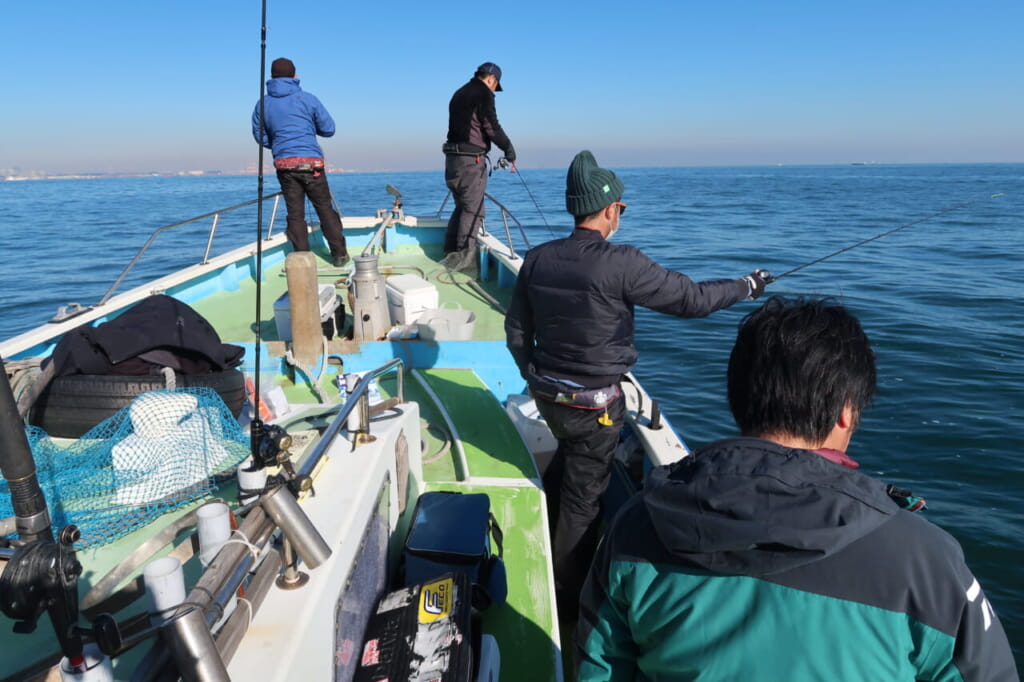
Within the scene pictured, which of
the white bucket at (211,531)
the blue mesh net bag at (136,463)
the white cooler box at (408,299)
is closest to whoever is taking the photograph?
the white bucket at (211,531)

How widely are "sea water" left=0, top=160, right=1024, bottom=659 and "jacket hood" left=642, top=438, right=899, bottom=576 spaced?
10.2 ft

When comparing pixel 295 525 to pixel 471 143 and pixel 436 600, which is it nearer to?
pixel 436 600

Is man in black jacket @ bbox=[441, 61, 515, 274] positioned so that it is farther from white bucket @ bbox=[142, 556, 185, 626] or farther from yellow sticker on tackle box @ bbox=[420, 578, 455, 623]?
white bucket @ bbox=[142, 556, 185, 626]

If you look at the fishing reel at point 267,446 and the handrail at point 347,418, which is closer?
the fishing reel at point 267,446

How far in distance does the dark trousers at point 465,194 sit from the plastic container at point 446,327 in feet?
8.18

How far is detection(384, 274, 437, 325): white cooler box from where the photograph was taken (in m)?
5.24

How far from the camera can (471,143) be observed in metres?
6.73

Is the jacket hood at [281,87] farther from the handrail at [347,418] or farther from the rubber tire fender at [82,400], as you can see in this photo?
the handrail at [347,418]

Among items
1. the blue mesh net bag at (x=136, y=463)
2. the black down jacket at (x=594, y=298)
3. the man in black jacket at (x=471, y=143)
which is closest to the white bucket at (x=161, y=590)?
the blue mesh net bag at (x=136, y=463)

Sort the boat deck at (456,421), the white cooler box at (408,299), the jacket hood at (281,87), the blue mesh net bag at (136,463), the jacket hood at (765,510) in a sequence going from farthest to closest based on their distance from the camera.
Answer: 1. the jacket hood at (281,87)
2. the white cooler box at (408,299)
3. the boat deck at (456,421)
4. the blue mesh net bag at (136,463)
5. the jacket hood at (765,510)

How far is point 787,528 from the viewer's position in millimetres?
885

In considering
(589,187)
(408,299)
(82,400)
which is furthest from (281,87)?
(589,187)

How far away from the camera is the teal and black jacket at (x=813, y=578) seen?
90cm

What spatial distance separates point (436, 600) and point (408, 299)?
352 centimetres
